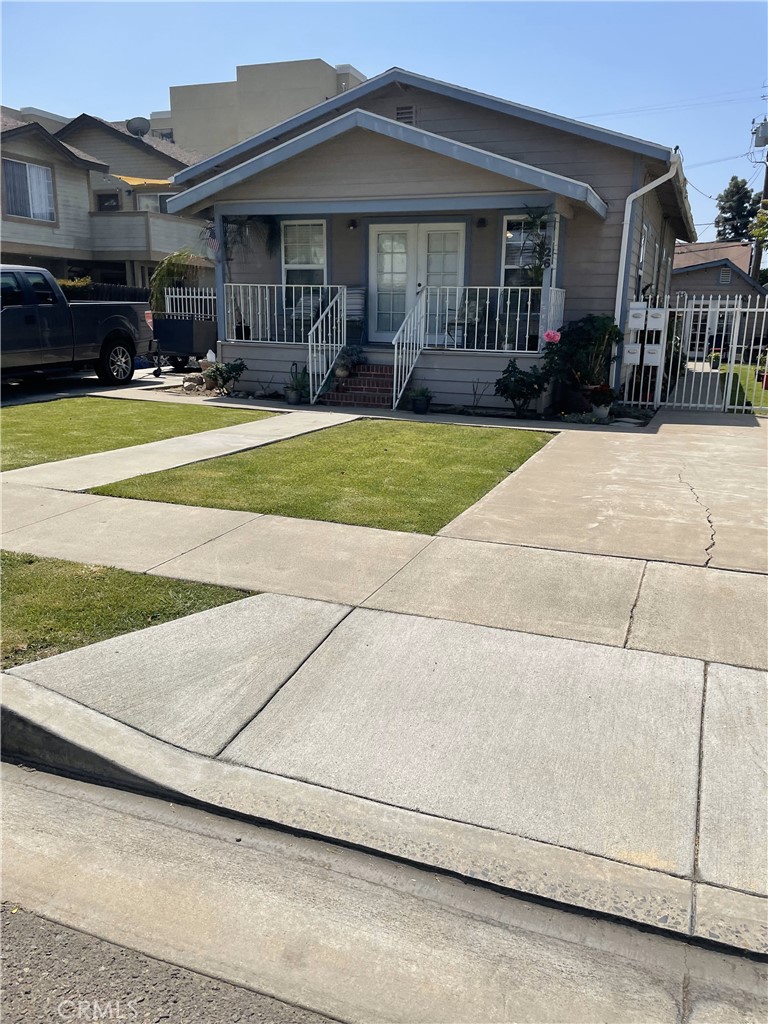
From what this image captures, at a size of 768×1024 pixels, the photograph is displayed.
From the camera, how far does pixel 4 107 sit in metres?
31.4

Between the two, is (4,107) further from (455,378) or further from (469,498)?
(469,498)

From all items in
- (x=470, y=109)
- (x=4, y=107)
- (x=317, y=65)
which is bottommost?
(x=470, y=109)

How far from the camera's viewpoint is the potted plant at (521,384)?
39.4 feet

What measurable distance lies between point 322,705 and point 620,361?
11.2 m

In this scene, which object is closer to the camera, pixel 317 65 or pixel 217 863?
pixel 217 863

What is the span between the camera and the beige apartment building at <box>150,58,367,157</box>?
39469mm

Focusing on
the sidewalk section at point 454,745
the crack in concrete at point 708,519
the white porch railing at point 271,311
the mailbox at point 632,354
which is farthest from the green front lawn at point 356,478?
the white porch railing at point 271,311

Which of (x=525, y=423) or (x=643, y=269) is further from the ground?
(x=643, y=269)

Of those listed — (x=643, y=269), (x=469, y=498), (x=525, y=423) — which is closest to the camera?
(x=469, y=498)

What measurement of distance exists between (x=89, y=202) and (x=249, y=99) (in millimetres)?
17609

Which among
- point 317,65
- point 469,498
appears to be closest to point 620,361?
point 469,498

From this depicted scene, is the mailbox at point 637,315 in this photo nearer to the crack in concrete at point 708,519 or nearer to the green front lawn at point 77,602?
the crack in concrete at point 708,519

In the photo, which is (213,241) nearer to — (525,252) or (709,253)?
(525,252)

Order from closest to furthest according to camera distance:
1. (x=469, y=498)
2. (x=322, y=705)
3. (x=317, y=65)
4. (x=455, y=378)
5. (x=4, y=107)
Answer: (x=322, y=705) → (x=469, y=498) → (x=455, y=378) → (x=4, y=107) → (x=317, y=65)
